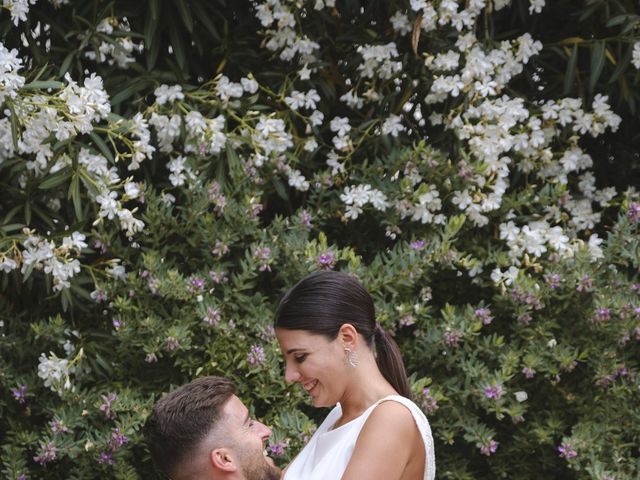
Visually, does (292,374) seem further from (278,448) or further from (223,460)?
(278,448)

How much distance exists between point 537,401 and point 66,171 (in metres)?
2.02

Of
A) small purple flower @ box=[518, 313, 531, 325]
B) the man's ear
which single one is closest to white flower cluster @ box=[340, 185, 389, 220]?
small purple flower @ box=[518, 313, 531, 325]

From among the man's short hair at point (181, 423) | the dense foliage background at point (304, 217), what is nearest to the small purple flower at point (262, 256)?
the dense foliage background at point (304, 217)

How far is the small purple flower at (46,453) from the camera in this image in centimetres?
370

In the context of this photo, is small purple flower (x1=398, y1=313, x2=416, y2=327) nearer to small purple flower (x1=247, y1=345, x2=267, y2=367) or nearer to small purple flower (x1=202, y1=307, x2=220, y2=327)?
small purple flower (x1=247, y1=345, x2=267, y2=367)

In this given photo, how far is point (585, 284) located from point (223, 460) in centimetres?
201

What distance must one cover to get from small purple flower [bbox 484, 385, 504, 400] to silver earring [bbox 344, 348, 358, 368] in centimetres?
160

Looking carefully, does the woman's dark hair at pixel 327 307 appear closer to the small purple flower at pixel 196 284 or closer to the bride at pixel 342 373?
the bride at pixel 342 373

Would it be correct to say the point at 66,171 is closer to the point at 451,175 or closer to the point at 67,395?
the point at 67,395

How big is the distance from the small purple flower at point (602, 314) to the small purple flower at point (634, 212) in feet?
1.55

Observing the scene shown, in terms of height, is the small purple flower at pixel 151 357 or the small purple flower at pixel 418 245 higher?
the small purple flower at pixel 418 245

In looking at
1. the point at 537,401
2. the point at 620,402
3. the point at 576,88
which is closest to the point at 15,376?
the point at 537,401

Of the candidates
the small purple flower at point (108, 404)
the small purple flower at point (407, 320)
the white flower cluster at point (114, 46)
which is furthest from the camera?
the white flower cluster at point (114, 46)

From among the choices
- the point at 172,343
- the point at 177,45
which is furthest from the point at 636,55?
the point at 172,343
